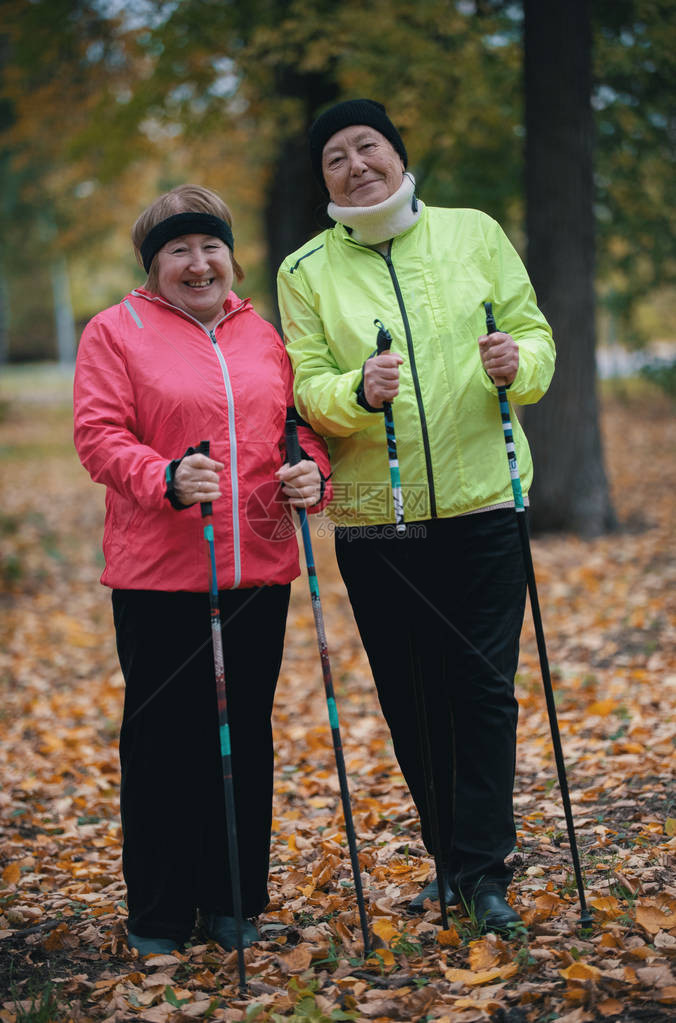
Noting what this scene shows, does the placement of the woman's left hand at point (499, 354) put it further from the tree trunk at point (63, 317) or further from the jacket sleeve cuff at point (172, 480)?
the tree trunk at point (63, 317)

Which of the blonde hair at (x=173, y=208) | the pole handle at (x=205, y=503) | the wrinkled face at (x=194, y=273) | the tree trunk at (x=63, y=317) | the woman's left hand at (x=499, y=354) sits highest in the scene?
the tree trunk at (x=63, y=317)

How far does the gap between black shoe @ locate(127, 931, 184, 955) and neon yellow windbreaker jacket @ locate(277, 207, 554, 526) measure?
54.6 inches

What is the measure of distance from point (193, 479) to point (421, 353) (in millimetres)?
769

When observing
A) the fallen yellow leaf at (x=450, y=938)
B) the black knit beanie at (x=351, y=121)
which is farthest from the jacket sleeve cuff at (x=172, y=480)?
the fallen yellow leaf at (x=450, y=938)

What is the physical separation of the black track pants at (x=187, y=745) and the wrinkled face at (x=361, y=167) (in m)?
1.22

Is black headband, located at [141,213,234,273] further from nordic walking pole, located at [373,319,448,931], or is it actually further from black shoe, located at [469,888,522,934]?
black shoe, located at [469,888,522,934]

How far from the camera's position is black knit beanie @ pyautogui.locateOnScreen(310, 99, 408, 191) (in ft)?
9.59

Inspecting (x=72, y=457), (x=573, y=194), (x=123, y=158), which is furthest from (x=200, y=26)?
(x=72, y=457)

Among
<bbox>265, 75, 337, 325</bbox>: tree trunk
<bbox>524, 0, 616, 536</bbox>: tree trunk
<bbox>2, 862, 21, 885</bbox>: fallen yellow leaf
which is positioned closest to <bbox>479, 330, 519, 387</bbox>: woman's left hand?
<bbox>2, 862, 21, 885</bbox>: fallen yellow leaf

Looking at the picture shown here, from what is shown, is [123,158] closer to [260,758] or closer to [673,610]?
[673,610]

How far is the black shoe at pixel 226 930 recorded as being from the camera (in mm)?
2971

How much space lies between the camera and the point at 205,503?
2.71 m

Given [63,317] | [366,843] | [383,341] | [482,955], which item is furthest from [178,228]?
[63,317]

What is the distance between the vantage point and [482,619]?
2.92 m
